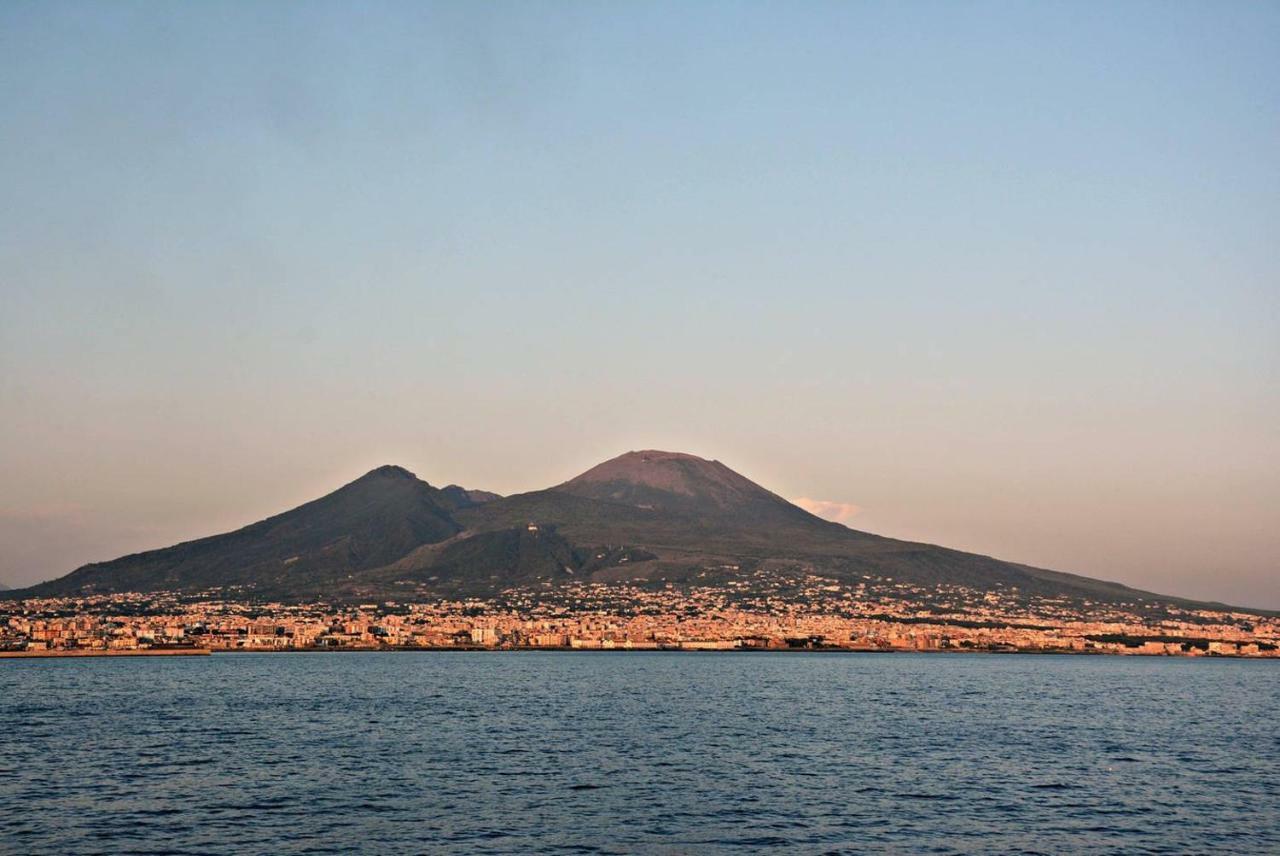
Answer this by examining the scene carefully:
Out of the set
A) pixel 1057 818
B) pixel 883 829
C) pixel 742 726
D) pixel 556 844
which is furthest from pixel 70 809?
pixel 742 726

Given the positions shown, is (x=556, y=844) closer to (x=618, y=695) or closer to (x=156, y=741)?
(x=156, y=741)

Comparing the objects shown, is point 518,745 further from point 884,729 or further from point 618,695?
point 618,695

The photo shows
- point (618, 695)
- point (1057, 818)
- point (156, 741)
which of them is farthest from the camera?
point (618, 695)

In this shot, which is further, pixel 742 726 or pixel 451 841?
pixel 742 726

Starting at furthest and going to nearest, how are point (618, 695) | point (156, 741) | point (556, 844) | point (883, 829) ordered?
point (618, 695), point (156, 741), point (883, 829), point (556, 844)

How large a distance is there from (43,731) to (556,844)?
62.2 metres

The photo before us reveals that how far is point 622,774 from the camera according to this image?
7975 centimetres

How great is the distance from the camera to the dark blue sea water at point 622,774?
59531 millimetres

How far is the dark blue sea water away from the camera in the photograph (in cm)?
5953

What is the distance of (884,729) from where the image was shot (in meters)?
110

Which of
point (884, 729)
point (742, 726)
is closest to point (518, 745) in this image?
point (742, 726)

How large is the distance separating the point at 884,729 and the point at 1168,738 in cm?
2505

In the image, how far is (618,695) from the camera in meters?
152

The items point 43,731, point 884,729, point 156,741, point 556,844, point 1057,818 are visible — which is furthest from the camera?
point 884,729
